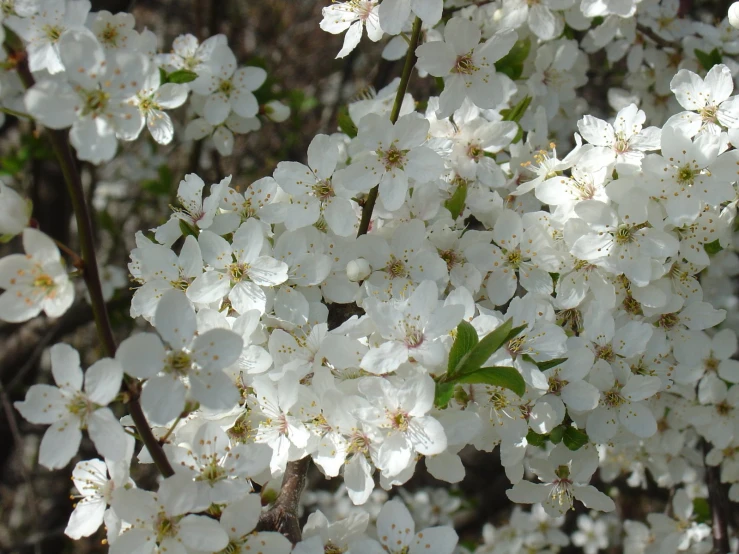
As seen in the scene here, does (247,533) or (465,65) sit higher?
(465,65)

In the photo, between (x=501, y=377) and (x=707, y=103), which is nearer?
(x=501, y=377)

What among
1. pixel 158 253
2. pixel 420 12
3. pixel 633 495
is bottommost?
pixel 633 495

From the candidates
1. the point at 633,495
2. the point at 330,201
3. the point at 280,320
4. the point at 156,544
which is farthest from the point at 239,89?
the point at 633,495

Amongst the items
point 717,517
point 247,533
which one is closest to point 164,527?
point 247,533

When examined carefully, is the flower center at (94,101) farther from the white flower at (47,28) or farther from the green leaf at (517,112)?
the green leaf at (517,112)

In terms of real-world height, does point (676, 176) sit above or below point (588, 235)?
above

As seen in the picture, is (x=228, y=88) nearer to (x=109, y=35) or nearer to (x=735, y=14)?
(x=109, y=35)

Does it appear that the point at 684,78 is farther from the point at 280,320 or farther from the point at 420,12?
the point at 280,320
